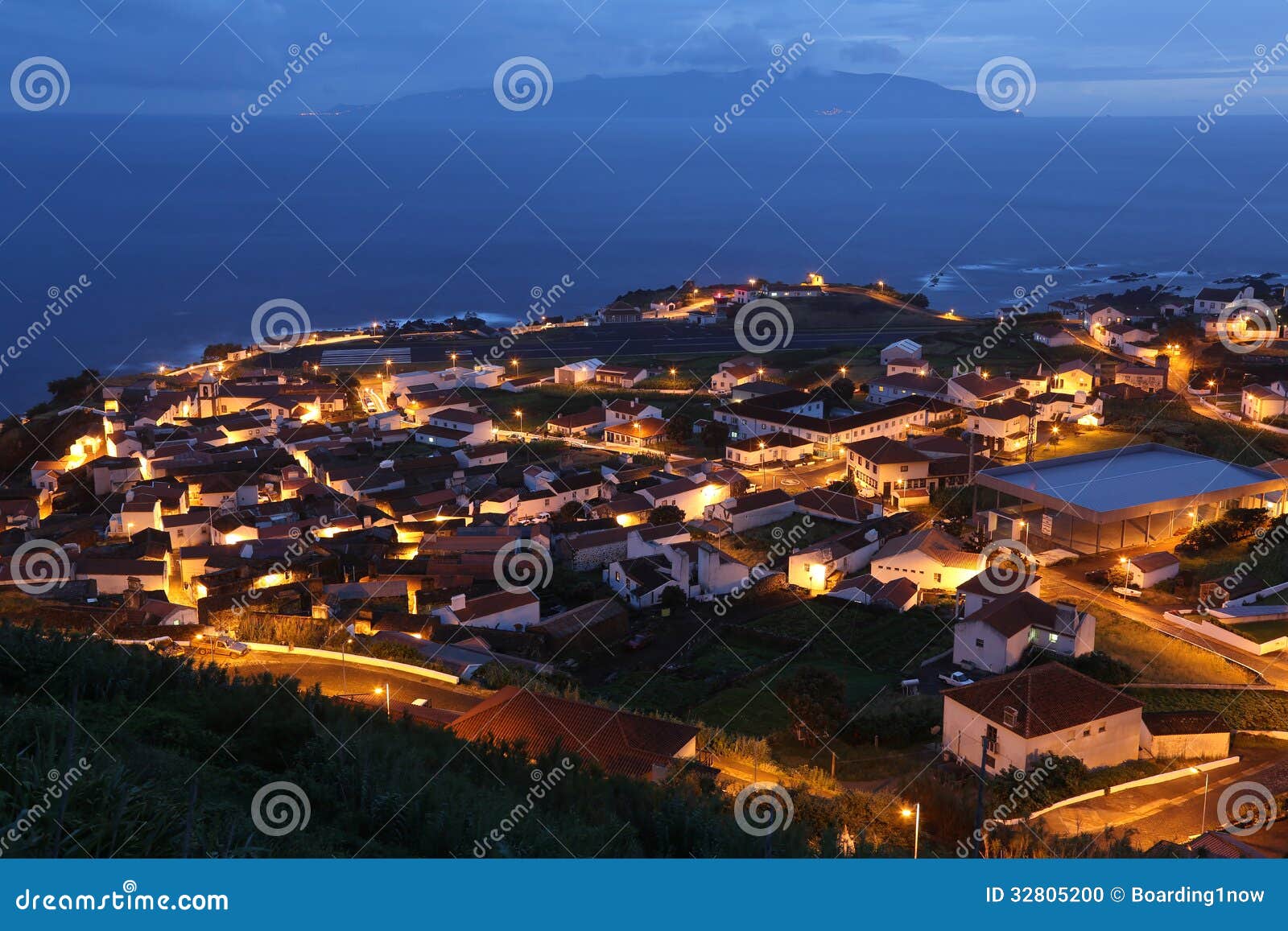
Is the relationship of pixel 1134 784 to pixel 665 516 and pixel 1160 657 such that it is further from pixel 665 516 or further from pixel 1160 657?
pixel 665 516

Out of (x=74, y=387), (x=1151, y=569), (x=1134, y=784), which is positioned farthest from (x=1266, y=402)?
(x=74, y=387)

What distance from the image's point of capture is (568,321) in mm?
28047

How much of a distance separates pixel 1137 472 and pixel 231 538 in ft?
33.4

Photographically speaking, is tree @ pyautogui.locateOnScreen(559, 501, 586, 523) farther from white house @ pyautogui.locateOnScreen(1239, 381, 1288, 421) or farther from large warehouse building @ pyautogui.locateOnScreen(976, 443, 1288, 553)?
white house @ pyautogui.locateOnScreen(1239, 381, 1288, 421)

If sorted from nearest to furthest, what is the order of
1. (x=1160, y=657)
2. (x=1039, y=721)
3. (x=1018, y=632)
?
(x=1039, y=721) < (x=1018, y=632) < (x=1160, y=657)

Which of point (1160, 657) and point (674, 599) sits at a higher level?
point (674, 599)

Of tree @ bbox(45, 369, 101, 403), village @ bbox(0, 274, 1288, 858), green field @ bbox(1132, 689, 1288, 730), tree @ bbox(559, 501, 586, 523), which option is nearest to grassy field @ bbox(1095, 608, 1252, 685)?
village @ bbox(0, 274, 1288, 858)

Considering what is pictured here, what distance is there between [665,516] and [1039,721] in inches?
255

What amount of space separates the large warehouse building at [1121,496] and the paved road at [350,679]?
272 inches

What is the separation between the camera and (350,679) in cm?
726

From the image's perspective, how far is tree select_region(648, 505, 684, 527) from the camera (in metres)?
12.9

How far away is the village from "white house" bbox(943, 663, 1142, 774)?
0.02 metres

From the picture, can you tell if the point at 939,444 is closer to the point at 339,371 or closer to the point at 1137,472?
the point at 1137,472

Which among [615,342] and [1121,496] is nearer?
[1121,496]
